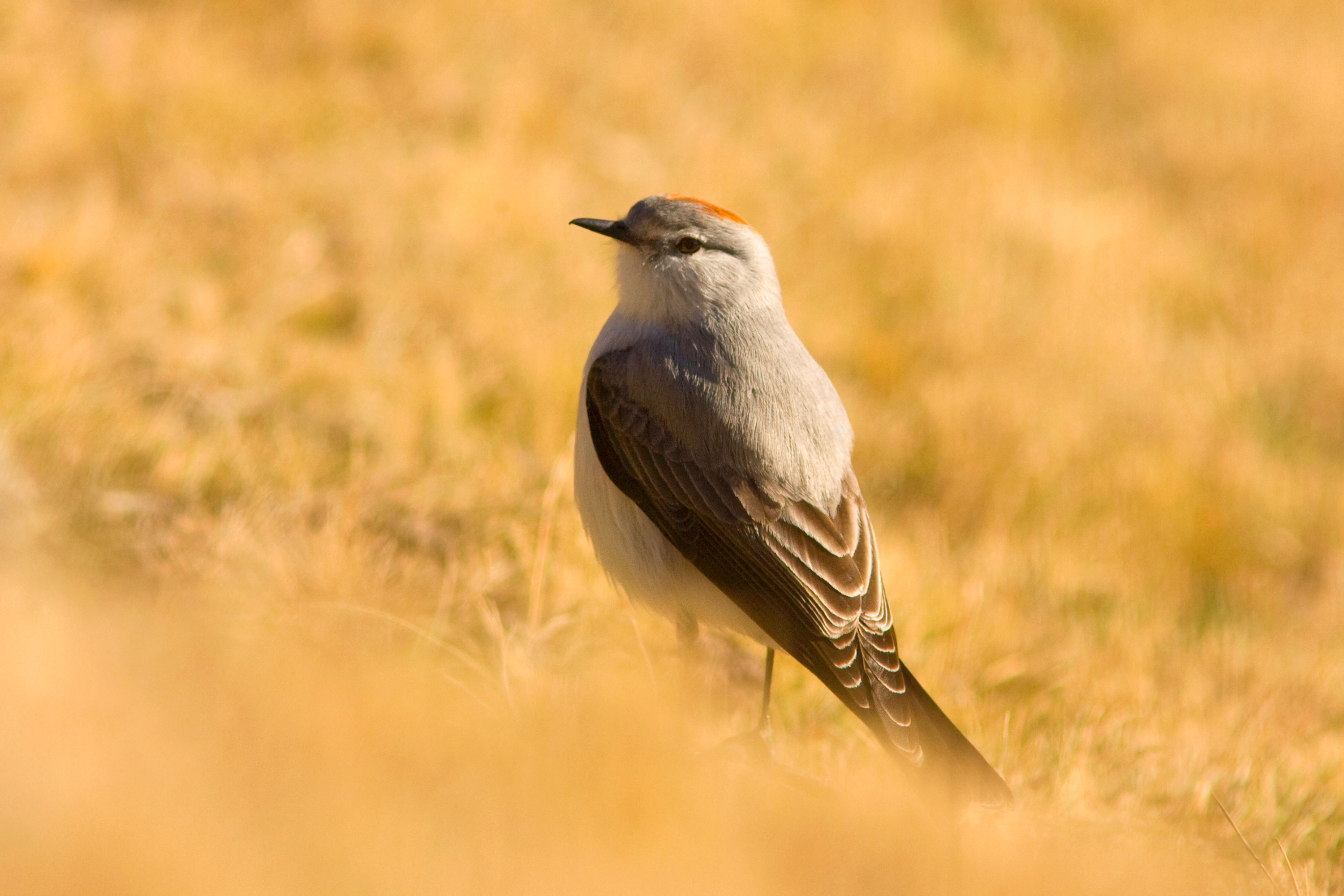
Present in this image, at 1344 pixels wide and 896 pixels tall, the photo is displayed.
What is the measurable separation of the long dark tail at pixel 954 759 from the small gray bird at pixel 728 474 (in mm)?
11

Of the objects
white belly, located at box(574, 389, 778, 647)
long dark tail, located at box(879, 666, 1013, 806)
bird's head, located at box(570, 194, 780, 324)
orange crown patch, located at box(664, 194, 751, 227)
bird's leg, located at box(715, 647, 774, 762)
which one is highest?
orange crown patch, located at box(664, 194, 751, 227)

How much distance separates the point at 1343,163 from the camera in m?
11.9

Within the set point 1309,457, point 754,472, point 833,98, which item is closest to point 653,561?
point 754,472

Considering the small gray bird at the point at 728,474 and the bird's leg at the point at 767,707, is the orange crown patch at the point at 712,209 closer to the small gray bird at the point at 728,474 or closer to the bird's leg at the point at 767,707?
the small gray bird at the point at 728,474

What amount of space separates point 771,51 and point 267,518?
32.2 ft

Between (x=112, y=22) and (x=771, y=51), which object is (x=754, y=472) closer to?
(x=112, y=22)

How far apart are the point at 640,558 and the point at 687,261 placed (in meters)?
1.20

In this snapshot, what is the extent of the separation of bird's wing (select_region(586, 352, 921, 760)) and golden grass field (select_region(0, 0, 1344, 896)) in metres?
0.40

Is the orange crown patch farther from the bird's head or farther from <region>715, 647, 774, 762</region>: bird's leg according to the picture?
<region>715, 647, 774, 762</region>: bird's leg

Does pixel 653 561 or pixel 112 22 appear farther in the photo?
pixel 112 22

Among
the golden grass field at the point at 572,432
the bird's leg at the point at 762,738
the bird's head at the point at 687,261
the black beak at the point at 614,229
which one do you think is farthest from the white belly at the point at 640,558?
the black beak at the point at 614,229

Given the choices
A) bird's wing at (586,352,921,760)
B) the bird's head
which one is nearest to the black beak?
the bird's head

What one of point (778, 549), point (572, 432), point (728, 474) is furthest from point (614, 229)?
point (572, 432)

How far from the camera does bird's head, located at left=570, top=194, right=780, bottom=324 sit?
4.39 m
